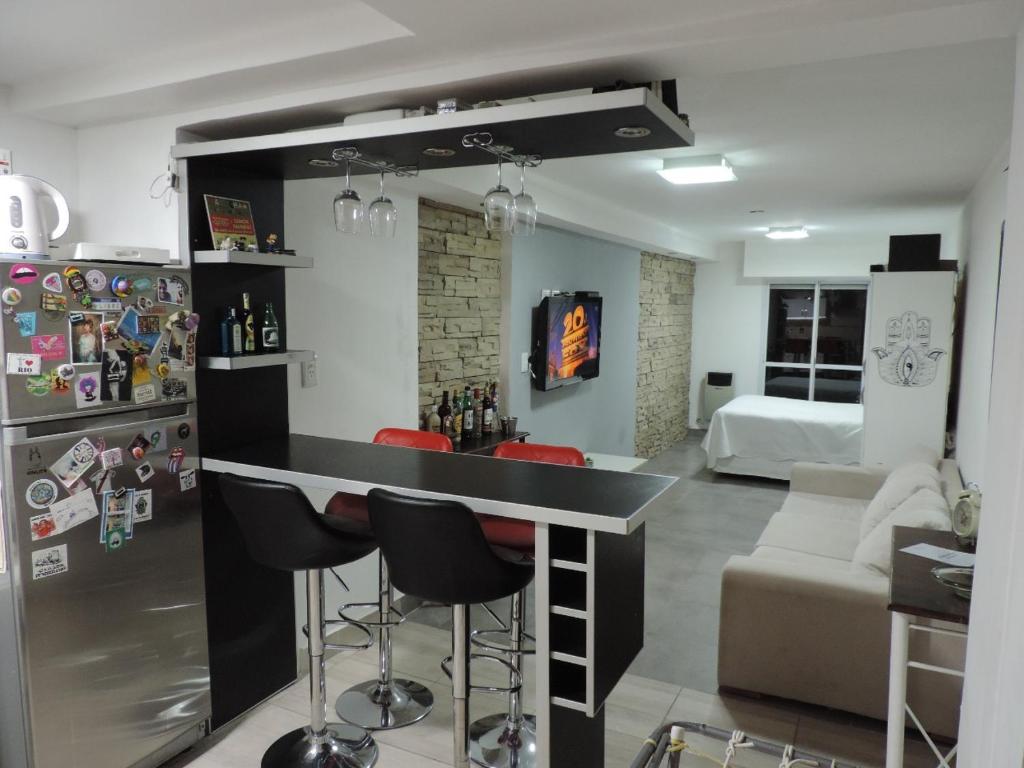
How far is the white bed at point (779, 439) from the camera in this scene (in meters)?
6.89

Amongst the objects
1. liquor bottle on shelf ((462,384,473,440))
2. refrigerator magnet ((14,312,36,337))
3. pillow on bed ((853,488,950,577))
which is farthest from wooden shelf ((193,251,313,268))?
pillow on bed ((853,488,950,577))

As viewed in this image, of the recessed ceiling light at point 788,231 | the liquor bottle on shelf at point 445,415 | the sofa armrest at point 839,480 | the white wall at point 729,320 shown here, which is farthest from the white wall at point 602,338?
the white wall at point 729,320

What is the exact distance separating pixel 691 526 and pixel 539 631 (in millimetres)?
3831

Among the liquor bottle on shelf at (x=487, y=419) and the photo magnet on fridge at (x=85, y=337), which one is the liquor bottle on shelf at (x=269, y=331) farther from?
the liquor bottle on shelf at (x=487, y=419)

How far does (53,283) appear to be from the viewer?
6.83 ft

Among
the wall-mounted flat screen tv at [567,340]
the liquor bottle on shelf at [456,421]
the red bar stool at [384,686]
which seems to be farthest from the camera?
the wall-mounted flat screen tv at [567,340]

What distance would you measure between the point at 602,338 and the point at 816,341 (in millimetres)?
3840

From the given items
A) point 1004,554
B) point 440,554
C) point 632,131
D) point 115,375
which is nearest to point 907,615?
point 1004,554

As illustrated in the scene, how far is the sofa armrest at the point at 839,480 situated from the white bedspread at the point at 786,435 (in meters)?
1.83

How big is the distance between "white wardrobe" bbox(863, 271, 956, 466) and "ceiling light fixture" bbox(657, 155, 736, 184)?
189 centimetres

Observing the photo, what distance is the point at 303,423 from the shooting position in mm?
3279

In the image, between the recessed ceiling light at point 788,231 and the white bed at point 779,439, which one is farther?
the recessed ceiling light at point 788,231

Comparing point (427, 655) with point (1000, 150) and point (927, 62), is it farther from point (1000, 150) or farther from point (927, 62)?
point (1000, 150)

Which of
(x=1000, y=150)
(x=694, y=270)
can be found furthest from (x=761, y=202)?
(x=694, y=270)
